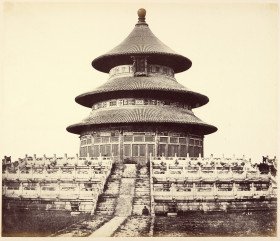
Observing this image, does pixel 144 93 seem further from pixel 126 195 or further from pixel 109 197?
pixel 109 197

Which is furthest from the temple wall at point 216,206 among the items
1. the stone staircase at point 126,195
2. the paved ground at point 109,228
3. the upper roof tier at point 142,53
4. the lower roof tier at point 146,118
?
the upper roof tier at point 142,53

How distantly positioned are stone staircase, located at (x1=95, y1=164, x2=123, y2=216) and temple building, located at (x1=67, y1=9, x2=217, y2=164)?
6.17 meters

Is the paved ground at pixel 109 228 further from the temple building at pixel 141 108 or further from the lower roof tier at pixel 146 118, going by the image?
the lower roof tier at pixel 146 118

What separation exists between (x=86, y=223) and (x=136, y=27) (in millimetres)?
18955

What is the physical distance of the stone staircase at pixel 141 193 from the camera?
23.8 meters

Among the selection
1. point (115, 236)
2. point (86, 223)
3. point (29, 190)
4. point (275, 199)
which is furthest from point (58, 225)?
point (275, 199)

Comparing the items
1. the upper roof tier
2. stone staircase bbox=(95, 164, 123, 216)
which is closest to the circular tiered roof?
the upper roof tier

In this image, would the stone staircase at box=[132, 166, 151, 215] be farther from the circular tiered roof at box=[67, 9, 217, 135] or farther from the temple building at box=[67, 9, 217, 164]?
the circular tiered roof at box=[67, 9, 217, 135]

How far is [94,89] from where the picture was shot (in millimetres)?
36281

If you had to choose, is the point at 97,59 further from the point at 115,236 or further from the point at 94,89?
the point at 115,236

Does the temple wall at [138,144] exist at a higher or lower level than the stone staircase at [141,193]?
higher

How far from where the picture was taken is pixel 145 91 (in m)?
35.2

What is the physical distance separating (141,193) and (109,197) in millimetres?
1317

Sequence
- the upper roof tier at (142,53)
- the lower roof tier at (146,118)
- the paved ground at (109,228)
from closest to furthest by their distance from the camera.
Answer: the paved ground at (109,228) < the lower roof tier at (146,118) < the upper roof tier at (142,53)
